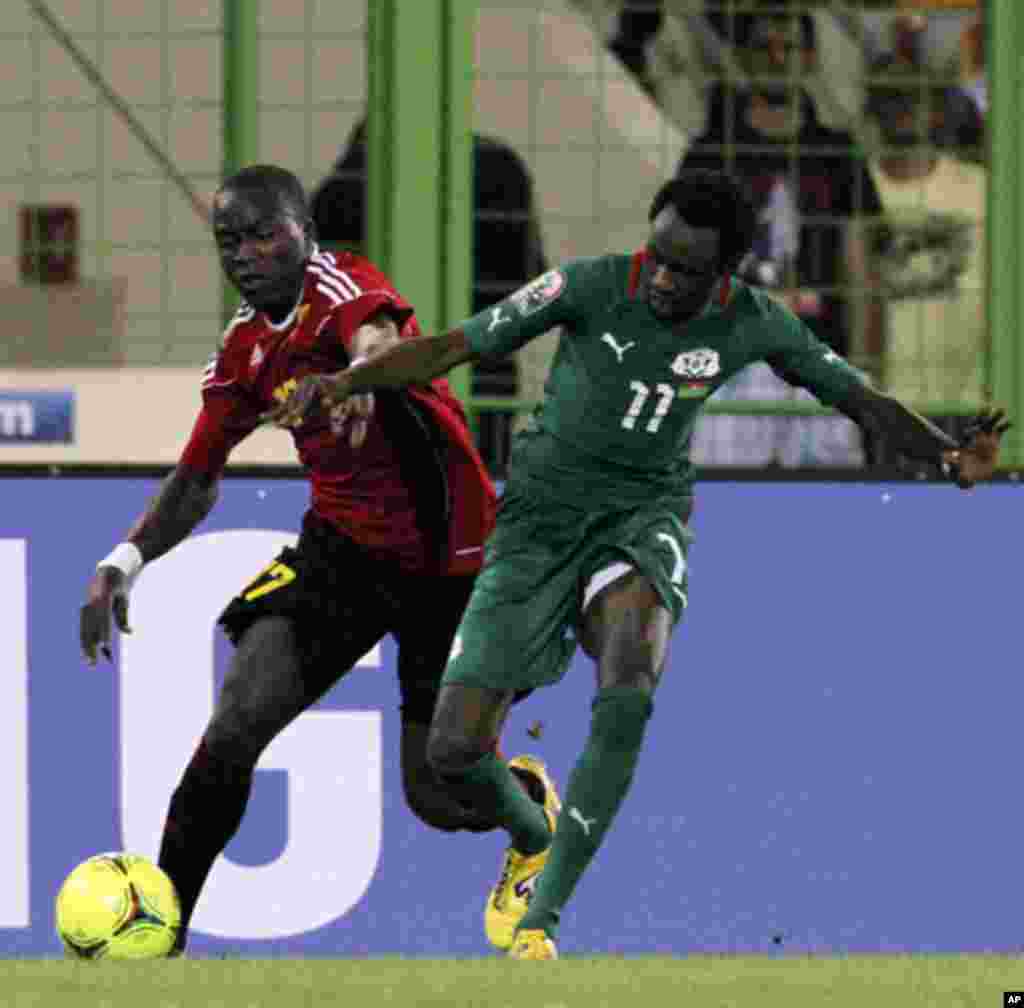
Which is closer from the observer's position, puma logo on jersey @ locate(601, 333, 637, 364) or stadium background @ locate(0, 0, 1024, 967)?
puma logo on jersey @ locate(601, 333, 637, 364)

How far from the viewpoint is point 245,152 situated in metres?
8.89

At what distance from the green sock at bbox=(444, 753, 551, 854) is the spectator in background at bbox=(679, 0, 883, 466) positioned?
1.55 m

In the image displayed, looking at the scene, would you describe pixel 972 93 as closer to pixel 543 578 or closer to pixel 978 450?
pixel 978 450

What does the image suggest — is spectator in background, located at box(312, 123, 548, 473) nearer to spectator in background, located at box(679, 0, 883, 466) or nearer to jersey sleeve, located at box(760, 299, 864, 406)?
spectator in background, located at box(679, 0, 883, 466)

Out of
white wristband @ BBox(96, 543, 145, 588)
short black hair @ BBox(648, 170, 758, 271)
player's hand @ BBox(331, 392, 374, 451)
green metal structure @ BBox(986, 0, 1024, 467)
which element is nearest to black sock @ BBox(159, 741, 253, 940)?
white wristband @ BBox(96, 543, 145, 588)

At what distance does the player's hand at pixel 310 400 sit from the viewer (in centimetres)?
662

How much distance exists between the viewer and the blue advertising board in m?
8.71

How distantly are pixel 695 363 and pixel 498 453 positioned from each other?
1.84 meters

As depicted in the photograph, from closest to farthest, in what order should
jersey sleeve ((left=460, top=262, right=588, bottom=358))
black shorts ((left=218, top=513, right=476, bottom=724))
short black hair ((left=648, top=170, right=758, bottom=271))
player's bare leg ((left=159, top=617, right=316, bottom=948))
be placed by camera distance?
short black hair ((left=648, top=170, right=758, bottom=271))
jersey sleeve ((left=460, top=262, right=588, bottom=358))
player's bare leg ((left=159, top=617, right=316, bottom=948))
black shorts ((left=218, top=513, right=476, bottom=724))

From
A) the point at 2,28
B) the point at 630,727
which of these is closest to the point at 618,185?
the point at 2,28

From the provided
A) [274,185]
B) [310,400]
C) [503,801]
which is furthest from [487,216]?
[310,400]

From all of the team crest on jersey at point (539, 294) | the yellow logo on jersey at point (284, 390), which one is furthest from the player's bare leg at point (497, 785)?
the team crest on jersey at point (539, 294)

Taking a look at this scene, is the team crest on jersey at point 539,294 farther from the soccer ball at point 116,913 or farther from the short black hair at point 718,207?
the soccer ball at point 116,913

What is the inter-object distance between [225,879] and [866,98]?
9.22ft
